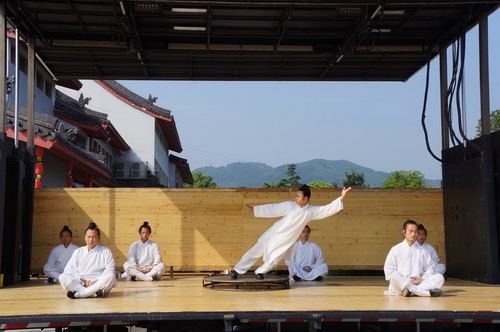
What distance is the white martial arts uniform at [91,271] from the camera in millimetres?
6641

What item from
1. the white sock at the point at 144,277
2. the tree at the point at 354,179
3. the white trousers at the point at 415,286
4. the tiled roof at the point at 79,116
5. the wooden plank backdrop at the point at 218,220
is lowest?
the white sock at the point at 144,277

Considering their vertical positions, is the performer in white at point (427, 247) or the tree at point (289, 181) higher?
the tree at point (289, 181)

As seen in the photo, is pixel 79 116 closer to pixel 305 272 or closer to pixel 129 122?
pixel 129 122

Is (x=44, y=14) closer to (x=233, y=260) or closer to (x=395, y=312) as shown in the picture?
(x=233, y=260)

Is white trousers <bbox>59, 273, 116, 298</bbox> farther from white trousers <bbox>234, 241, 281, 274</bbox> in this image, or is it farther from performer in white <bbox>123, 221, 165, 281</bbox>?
performer in white <bbox>123, 221, 165, 281</bbox>

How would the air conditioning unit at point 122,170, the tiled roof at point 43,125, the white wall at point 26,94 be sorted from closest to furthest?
the tiled roof at point 43,125, the white wall at point 26,94, the air conditioning unit at point 122,170

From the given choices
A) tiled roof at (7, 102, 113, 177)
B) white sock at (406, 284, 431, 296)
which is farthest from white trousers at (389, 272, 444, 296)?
tiled roof at (7, 102, 113, 177)

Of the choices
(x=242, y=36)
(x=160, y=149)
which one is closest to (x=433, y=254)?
(x=242, y=36)

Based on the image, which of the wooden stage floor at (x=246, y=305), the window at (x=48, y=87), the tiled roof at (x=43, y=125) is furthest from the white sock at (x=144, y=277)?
the window at (x=48, y=87)

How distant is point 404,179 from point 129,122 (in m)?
18.5

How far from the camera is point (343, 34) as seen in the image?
9.91 metres

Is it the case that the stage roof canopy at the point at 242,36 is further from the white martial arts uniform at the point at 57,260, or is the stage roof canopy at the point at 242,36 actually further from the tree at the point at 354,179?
the tree at the point at 354,179

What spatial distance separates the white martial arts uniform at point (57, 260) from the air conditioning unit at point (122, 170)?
20542 millimetres

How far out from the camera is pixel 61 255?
30.8 feet
